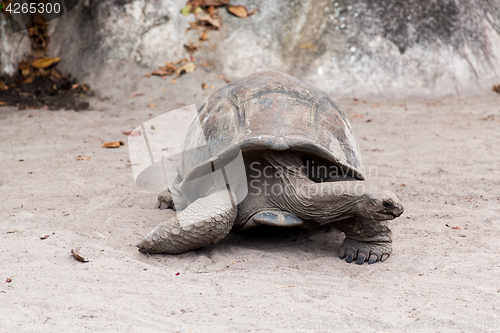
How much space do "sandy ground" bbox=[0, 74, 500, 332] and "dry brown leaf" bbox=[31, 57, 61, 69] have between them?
3.36 meters

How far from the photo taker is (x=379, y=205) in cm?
242

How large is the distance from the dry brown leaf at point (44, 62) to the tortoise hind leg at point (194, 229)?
6028 millimetres

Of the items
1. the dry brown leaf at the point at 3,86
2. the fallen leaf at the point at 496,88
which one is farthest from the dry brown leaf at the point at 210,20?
the fallen leaf at the point at 496,88

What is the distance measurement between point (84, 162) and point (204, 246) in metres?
2.26

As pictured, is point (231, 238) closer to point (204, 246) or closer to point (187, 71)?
point (204, 246)

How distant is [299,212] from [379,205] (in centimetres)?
49

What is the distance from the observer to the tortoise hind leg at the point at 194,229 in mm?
2602

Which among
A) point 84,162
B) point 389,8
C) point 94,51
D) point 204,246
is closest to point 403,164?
point 204,246

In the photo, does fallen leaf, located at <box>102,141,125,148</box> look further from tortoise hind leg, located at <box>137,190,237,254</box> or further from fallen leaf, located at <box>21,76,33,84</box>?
fallen leaf, located at <box>21,76,33,84</box>

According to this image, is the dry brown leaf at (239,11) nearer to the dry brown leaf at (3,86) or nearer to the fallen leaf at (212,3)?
the fallen leaf at (212,3)

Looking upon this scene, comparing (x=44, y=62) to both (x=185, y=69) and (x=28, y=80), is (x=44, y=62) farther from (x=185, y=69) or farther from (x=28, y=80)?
(x=185, y=69)

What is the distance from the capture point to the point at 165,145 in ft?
17.4

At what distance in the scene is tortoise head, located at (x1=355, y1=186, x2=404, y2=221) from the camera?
94.6 inches

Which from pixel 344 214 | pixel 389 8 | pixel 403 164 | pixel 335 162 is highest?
pixel 389 8
